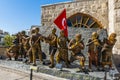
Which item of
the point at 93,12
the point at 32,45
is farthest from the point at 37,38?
the point at 93,12

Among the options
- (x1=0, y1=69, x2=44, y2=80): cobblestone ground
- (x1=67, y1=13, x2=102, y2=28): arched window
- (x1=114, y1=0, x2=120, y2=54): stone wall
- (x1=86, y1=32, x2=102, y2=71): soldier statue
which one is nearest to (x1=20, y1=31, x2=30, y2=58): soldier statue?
(x1=0, y1=69, x2=44, y2=80): cobblestone ground

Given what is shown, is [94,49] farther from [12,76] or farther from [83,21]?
[83,21]

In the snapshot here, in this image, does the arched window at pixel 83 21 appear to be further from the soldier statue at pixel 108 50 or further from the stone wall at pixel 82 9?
the soldier statue at pixel 108 50

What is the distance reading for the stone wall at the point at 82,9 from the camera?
1339cm

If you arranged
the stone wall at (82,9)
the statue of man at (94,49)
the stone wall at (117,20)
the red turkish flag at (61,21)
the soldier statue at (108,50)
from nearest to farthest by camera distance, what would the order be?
the soldier statue at (108,50) → the statue of man at (94,49) → the red turkish flag at (61,21) → the stone wall at (117,20) → the stone wall at (82,9)

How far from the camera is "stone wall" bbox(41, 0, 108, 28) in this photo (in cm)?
1339

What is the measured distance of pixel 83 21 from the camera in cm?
1445

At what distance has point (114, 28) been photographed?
35.8 ft

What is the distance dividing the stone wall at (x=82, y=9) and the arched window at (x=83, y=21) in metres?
0.22

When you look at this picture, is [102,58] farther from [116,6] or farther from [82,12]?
[82,12]

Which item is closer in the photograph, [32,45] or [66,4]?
[32,45]

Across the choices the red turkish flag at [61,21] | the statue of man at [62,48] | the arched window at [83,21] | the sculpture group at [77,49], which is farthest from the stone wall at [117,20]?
the statue of man at [62,48]

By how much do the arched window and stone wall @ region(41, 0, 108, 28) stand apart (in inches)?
8.5

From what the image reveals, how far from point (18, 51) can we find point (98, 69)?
485 centimetres
